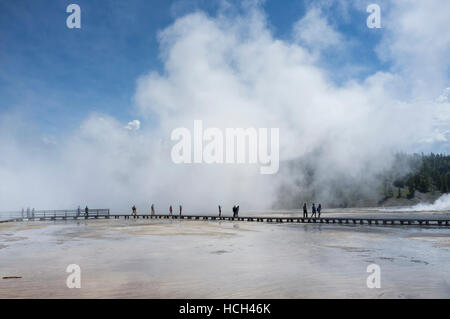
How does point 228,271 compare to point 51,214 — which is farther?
point 51,214

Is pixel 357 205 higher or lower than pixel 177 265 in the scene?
lower

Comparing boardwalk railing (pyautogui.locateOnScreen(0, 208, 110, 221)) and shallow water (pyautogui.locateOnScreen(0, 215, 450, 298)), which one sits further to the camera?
boardwalk railing (pyautogui.locateOnScreen(0, 208, 110, 221))

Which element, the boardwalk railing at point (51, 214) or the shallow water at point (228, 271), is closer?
the shallow water at point (228, 271)

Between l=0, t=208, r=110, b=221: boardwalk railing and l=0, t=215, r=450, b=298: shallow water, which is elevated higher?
l=0, t=215, r=450, b=298: shallow water

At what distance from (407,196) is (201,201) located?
→ 115 meters

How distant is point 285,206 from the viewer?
630ft

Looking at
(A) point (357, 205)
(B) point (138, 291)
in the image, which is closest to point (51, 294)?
(B) point (138, 291)

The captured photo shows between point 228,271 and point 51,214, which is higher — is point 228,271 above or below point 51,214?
above

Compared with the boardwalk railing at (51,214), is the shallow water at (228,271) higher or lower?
higher

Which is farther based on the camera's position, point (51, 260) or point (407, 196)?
point (407, 196)
